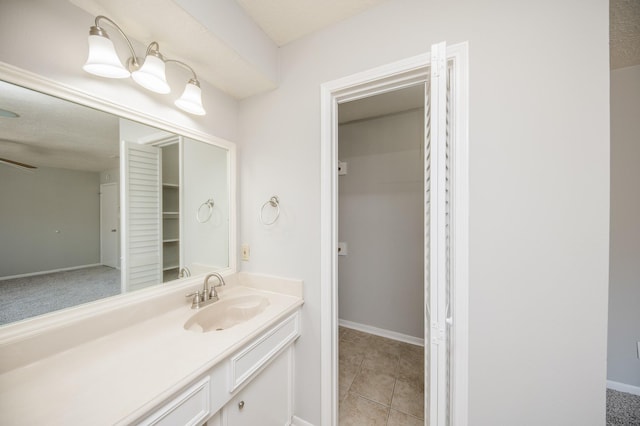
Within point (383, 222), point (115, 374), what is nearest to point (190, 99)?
point (115, 374)

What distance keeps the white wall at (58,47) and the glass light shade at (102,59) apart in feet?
0.21

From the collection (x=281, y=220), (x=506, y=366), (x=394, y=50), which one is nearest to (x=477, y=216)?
(x=506, y=366)

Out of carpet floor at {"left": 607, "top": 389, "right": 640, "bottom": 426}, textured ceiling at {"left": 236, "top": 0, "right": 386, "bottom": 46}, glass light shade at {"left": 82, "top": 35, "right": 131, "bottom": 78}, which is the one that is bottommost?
carpet floor at {"left": 607, "top": 389, "right": 640, "bottom": 426}

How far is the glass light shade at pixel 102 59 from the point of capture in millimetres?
841

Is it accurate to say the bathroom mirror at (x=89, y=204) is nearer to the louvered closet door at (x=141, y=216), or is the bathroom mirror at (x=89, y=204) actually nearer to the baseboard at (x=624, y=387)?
the louvered closet door at (x=141, y=216)

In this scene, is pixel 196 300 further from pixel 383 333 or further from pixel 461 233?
pixel 383 333

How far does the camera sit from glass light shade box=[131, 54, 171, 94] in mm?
987

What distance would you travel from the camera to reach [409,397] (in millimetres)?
1592

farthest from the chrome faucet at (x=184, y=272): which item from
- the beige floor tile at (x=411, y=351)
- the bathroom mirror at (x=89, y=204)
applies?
the beige floor tile at (x=411, y=351)

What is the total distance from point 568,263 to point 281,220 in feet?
4.55

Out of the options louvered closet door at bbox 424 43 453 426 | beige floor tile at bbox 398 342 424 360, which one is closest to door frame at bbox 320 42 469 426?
louvered closet door at bbox 424 43 453 426

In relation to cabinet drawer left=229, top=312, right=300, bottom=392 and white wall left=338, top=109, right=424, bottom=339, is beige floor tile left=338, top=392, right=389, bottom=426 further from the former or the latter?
white wall left=338, top=109, right=424, bottom=339

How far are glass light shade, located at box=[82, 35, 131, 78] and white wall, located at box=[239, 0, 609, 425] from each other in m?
1.29

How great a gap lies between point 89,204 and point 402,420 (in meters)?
2.20
